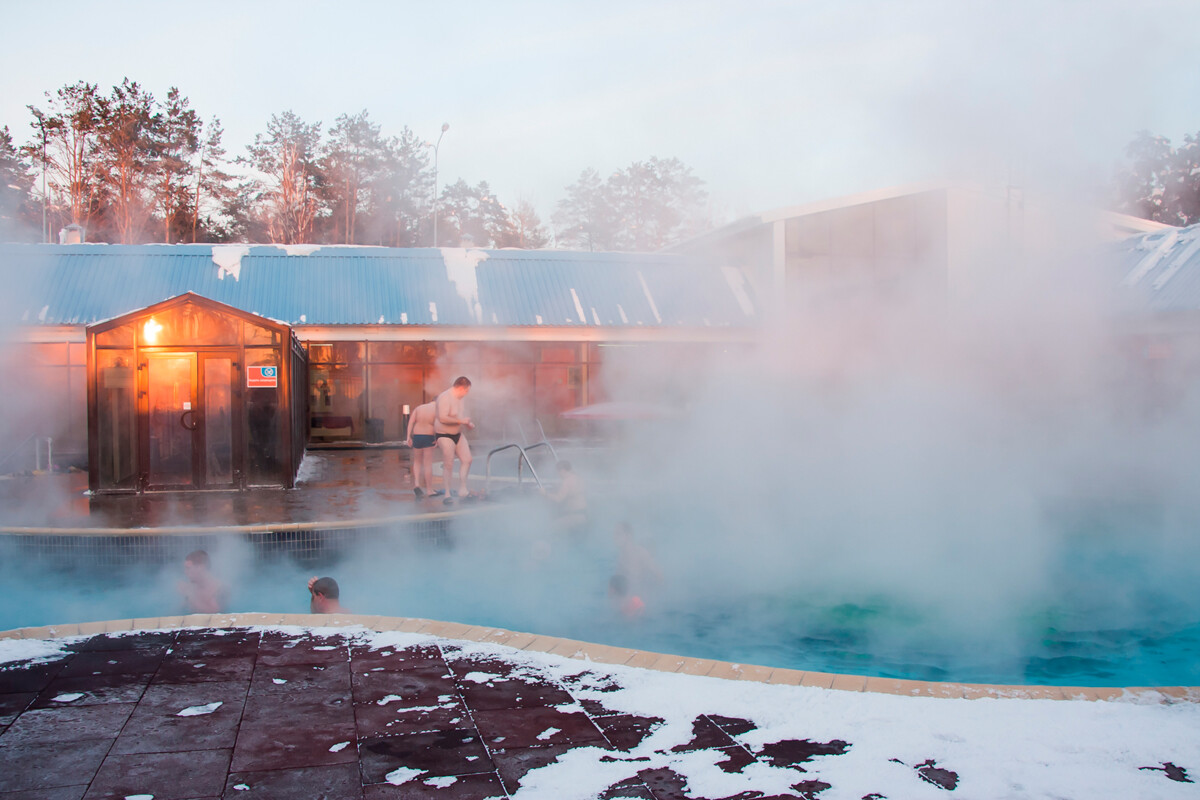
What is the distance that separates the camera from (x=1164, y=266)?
11383mm

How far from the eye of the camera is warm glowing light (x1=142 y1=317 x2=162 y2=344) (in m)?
9.34

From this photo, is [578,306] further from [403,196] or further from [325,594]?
[403,196]

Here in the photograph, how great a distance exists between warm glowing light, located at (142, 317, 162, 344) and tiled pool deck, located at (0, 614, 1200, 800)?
20.5 ft

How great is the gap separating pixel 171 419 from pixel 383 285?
7.39 metres

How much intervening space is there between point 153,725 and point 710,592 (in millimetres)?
5123

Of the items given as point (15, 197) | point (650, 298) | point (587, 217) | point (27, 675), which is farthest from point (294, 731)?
point (587, 217)

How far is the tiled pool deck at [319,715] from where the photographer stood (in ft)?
8.02

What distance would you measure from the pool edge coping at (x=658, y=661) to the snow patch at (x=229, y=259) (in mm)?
13176

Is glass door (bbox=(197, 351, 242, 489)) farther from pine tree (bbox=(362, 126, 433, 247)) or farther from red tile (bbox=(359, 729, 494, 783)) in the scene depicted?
pine tree (bbox=(362, 126, 433, 247))

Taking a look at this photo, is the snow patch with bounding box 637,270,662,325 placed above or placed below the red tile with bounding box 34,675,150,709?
above

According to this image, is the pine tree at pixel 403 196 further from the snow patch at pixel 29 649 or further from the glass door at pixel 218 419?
the snow patch at pixel 29 649

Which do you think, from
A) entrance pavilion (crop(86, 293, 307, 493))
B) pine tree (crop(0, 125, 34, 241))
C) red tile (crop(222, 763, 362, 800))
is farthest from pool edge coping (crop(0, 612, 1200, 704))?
pine tree (crop(0, 125, 34, 241))

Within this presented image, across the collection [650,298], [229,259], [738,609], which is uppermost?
[229,259]

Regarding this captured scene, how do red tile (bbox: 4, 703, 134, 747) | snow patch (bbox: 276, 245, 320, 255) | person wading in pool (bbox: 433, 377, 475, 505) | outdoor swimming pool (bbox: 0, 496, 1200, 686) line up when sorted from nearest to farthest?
red tile (bbox: 4, 703, 134, 747) → outdoor swimming pool (bbox: 0, 496, 1200, 686) → person wading in pool (bbox: 433, 377, 475, 505) → snow patch (bbox: 276, 245, 320, 255)
